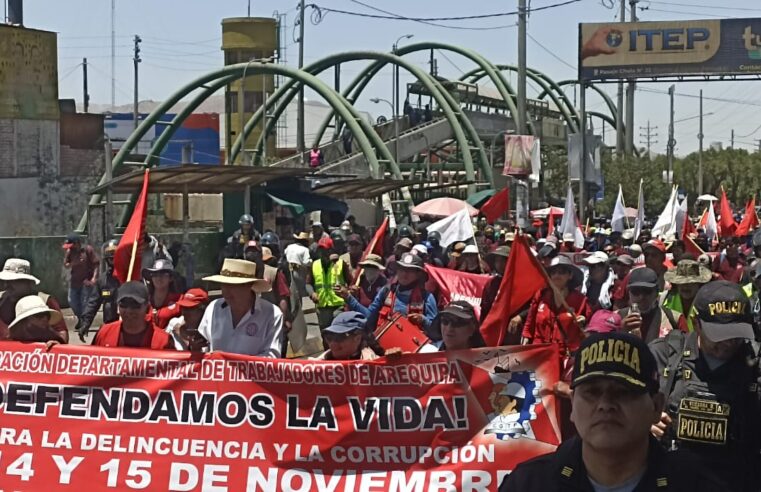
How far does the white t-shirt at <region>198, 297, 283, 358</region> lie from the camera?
23.9ft

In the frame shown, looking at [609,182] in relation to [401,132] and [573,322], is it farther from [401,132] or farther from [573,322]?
[573,322]

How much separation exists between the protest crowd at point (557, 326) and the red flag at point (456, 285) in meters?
0.02

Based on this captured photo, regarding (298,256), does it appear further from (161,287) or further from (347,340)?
(347,340)

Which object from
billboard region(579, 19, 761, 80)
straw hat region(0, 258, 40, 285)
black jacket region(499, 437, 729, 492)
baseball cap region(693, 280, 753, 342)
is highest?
billboard region(579, 19, 761, 80)

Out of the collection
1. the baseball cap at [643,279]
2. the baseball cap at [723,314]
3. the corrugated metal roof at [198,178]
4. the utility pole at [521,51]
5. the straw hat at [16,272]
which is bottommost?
the straw hat at [16,272]

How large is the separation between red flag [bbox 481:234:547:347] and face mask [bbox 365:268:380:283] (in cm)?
367

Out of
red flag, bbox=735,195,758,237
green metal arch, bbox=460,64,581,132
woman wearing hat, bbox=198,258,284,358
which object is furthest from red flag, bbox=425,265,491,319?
green metal arch, bbox=460,64,581,132

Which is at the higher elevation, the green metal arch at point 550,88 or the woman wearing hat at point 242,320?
the green metal arch at point 550,88

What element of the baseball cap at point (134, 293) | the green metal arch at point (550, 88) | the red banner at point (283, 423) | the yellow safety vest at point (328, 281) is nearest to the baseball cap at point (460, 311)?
the red banner at point (283, 423)

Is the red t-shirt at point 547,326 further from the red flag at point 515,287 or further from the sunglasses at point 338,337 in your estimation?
the sunglasses at point 338,337

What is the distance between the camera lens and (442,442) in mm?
6176

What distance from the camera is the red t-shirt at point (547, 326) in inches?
310

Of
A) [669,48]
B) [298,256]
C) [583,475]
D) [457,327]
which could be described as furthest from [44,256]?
[669,48]

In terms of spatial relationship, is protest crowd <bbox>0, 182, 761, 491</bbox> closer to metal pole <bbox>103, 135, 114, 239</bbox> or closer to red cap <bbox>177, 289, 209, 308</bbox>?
red cap <bbox>177, 289, 209, 308</bbox>
